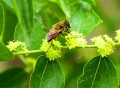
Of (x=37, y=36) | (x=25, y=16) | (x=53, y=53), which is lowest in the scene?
(x=25, y=16)

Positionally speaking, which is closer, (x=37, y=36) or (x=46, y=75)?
(x=46, y=75)

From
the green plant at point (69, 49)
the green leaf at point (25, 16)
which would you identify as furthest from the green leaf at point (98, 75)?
the green leaf at point (25, 16)

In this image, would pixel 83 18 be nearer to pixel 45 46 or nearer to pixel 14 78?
pixel 45 46

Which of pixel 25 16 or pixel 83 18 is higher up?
pixel 83 18

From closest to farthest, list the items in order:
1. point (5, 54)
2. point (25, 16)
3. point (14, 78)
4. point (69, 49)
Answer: point (25, 16) → point (5, 54) → point (69, 49) → point (14, 78)

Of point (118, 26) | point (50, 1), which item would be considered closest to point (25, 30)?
point (50, 1)

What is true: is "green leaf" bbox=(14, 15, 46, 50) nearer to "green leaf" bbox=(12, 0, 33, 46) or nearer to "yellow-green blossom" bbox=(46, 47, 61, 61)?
"yellow-green blossom" bbox=(46, 47, 61, 61)

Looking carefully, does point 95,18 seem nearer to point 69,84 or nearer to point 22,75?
point 69,84

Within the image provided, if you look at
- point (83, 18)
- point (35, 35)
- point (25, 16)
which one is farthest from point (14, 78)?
point (25, 16)

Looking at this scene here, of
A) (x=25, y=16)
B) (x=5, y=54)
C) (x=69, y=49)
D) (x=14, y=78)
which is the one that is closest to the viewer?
(x=25, y=16)
